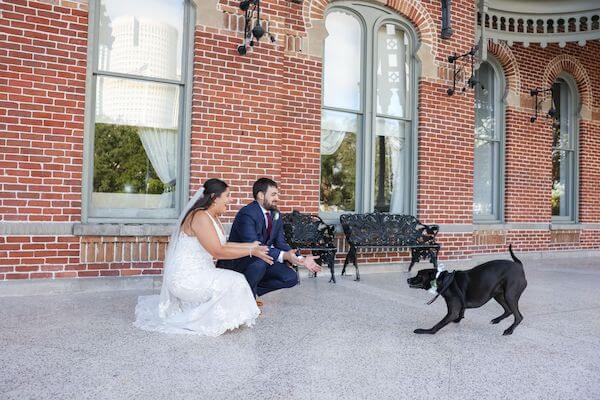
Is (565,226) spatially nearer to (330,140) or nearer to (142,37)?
(330,140)

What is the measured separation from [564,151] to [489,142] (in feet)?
8.03

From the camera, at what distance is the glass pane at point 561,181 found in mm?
10844

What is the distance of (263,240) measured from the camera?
4.91 meters

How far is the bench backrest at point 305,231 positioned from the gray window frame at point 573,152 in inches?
270

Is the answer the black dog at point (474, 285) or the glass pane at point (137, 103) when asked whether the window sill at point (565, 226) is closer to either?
the black dog at point (474, 285)

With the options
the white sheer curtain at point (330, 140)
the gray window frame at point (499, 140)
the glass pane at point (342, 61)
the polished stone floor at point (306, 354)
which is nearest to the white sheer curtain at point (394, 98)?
the glass pane at point (342, 61)

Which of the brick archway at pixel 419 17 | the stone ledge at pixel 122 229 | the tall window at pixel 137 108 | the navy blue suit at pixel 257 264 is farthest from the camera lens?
the brick archway at pixel 419 17

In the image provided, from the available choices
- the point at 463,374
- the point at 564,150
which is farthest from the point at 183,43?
the point at 564,150

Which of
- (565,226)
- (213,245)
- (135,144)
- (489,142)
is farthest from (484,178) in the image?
(213,245)

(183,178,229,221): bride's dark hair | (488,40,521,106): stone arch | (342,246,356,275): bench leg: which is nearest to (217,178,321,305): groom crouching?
(183,178,229,221): bride's dark hair

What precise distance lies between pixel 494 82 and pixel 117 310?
334 inches

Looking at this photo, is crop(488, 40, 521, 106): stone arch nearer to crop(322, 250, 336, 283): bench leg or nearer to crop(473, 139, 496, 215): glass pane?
crop(473, 139, 496, 215): glass pane

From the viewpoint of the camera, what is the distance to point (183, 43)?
6434mm

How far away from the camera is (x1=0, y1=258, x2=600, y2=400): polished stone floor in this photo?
2.80 m
